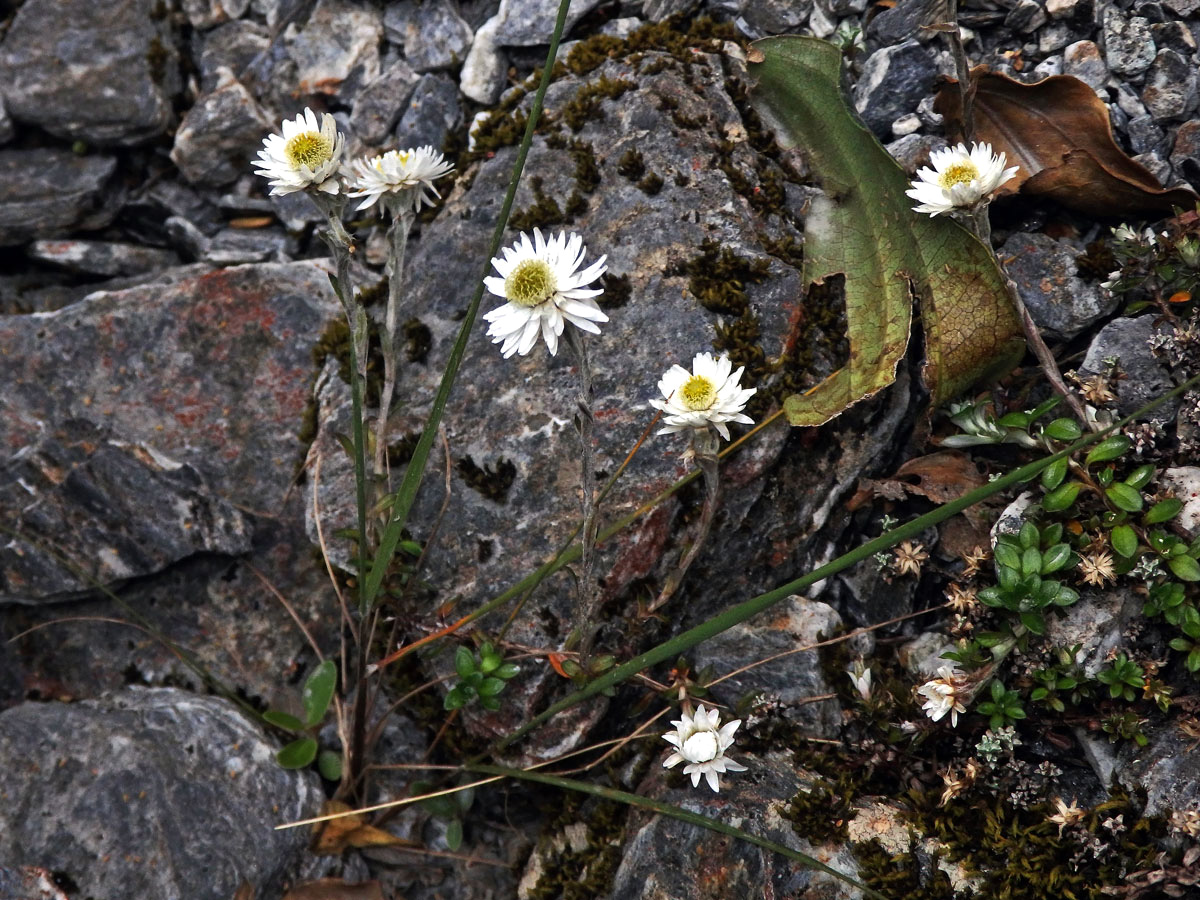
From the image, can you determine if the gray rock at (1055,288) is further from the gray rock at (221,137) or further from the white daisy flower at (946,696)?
the gray rock at (221,137)

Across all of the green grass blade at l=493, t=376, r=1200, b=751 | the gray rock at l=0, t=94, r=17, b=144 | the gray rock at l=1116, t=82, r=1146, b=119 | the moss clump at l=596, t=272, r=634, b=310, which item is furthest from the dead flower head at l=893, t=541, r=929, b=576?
the gray rock at l=0, t=94, r=17, b=144

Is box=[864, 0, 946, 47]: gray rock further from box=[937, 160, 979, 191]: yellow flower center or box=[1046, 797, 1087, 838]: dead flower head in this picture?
box=[1046, 797, 1087, 838]: dead flower head

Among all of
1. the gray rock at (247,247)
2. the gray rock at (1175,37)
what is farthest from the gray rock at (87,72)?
the gray rock at (1175,37)

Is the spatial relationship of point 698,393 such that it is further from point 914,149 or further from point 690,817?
point 914,149

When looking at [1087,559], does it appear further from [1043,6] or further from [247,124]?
[247,124]

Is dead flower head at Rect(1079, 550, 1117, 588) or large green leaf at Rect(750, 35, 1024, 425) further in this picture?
large green leaf at Rect(750, 35, 1024, 425)

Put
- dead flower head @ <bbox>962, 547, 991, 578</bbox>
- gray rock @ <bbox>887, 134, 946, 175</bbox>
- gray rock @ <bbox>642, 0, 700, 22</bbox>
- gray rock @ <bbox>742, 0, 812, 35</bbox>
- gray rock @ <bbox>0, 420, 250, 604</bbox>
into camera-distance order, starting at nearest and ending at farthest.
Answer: dead flower head @ <bbox>962, 547, 991, 578</bbox> → gray rock @ <bbox>887, 134, 946, 175</bbox> → gray rock @ <bbox>0, 420, 250, 604</bbox> → gray rock @ <bbox>742, 0, 812, 35</bbox> → gray rock @ <bbox>642, 0, 700, 22</bbox>

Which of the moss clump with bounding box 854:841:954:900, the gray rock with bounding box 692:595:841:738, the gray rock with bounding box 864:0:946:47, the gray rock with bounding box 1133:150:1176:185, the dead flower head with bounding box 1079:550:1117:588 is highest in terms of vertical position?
the gray rock with bounding box 864:0:946:47
